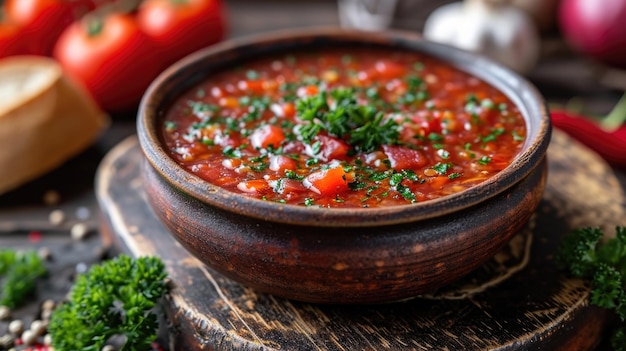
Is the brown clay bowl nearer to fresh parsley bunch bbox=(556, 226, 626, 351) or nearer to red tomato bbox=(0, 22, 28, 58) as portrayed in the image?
fresh parsley bunch bbox=(556, 226, 626, 351)

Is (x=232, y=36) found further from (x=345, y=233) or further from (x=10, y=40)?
(x=345, y=233)

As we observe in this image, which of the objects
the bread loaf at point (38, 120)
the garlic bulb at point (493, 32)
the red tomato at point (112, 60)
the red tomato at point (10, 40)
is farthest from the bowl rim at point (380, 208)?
the red tomato at point (10, 40)

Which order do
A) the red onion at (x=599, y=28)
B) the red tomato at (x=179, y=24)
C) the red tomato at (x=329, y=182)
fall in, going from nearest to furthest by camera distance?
the red tomato at (x=329, y=182) → the red onion at (x=599, y=28) → the red tomato at (x=179, y=24)

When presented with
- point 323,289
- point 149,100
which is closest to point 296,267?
point 323,289

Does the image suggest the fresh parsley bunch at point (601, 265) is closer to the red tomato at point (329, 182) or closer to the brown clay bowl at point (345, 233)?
the brown clay bowl at point (345, 233)

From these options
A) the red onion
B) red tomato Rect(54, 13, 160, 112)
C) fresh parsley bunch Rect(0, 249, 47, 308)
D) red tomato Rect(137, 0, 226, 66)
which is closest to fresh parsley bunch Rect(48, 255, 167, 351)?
fresh parsley bunch Rect(0, 249, 47, 308)

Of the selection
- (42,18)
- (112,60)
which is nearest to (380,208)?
(112,60)
